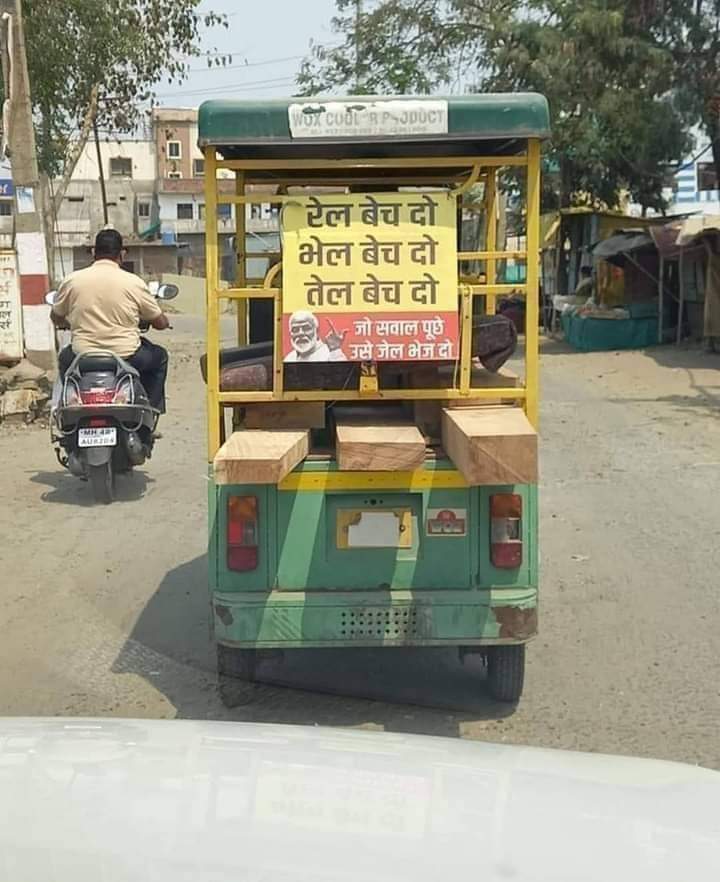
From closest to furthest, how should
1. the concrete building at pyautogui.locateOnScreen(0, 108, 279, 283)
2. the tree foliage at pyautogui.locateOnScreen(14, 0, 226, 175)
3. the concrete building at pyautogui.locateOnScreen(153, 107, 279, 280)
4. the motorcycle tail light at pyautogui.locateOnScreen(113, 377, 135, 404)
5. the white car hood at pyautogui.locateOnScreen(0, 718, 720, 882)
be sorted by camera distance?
the white car hood at pyautogui.locateOnScreen(0, 718, 720, 882) < the motorcycle tail light at pyautogui.locateOnScreen(113, 377, 135, 404) < the tree foliage at pyautogui.locateOnScreen(14, 0, 226, 175) < the concrete building at pyautogui.locateOnScreen(0, 108, 279, 283) < the concrete building at pyautogui.locateOnScreen(153, 107, 279, 280)

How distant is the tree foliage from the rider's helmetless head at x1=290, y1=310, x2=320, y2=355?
1432 centimetres

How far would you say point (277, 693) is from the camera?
520cm

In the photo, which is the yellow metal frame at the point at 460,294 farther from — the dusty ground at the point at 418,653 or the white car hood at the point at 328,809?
the white car hood at the point at 328,809

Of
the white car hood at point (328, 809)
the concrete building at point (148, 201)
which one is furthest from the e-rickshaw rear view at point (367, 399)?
the concrete building at point (148, 201)

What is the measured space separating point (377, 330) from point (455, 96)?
0.91 metres

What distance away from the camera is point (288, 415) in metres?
4.89

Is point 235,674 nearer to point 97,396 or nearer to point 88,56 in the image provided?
point 97,396

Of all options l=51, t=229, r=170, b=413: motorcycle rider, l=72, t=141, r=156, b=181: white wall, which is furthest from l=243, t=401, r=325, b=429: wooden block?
l=72, t=141, r=156, b=181: white wall

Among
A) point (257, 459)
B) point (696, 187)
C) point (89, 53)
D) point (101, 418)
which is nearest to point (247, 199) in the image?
point (257, 459)

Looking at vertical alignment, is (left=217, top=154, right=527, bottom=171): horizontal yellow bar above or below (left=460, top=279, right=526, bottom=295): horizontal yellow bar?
above

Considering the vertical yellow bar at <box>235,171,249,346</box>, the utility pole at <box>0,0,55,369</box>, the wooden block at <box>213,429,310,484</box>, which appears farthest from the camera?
the utility pole at <box>0,0,55,369</box>

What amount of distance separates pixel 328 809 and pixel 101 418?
664 centimetres

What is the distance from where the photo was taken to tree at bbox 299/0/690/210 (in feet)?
67.4

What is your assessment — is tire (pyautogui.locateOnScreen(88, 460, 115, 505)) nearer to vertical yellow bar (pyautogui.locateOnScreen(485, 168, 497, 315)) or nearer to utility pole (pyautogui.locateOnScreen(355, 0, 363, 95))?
vertical yellow bar (pyautogui.locateOnScreen(485, 168, 497, 315))
